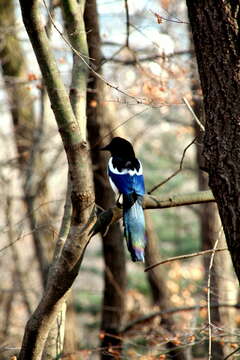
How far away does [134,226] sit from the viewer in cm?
397

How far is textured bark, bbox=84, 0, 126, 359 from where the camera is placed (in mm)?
6492

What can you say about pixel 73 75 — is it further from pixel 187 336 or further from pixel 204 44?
pixel 187 336

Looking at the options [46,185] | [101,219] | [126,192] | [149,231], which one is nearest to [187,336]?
[126,192]

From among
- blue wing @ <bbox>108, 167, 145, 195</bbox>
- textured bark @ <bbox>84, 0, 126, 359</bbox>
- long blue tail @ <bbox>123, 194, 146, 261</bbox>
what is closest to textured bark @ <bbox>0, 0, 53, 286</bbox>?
textured bark @ <bbox>84, 0, 126, 359</bbox>

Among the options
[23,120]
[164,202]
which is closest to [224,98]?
[164,202]

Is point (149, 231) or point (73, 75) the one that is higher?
point (73, 75)

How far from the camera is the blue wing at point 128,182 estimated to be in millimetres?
4383

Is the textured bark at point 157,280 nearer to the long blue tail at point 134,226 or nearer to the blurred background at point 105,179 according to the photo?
the blurred background at point 105,179

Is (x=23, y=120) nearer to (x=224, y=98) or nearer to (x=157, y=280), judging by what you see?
(x=157, y=280)

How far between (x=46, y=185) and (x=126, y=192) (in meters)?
5.00

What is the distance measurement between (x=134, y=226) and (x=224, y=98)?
1.26 metres

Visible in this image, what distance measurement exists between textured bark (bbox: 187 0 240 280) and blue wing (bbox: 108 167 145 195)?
4.22 feet

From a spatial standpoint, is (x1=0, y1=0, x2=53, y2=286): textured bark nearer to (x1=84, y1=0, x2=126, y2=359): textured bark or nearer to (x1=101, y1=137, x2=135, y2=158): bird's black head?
(x1=84, y1=0, x2=126, y2=359): textured bark

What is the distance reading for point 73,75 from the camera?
433cm
